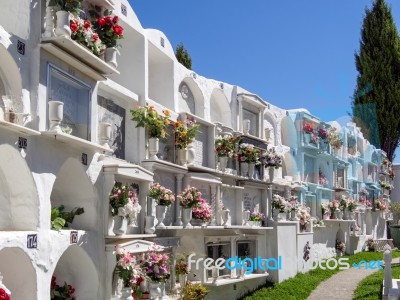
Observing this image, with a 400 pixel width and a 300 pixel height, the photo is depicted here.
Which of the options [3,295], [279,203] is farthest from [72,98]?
[279,203]

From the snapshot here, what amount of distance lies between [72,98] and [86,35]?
1.15 m

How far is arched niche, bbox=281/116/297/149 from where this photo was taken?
26094 millimetres

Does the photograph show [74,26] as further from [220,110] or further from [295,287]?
[295,287]

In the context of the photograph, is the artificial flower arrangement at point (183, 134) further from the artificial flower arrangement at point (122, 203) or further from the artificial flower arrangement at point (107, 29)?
the artificial flower arrangement at point (107, 29)

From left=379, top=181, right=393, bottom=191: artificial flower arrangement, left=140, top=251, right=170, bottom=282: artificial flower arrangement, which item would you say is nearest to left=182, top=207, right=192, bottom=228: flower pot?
left=140, top=251, right=170, bottom=282: artificial flower arrangement

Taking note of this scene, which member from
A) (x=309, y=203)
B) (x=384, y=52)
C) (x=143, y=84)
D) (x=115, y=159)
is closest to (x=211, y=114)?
(x=143, y=84)

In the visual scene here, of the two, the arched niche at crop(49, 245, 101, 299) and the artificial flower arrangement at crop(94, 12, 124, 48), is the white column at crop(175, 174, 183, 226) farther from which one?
the artificial flower arrangement at crop(94, 12, 124, 48)

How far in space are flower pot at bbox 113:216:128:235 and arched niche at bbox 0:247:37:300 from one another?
9.42ft

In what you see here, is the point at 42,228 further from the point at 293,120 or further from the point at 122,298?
the point at 293,120

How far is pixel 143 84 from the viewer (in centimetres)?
1485

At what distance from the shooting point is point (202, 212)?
642 inches

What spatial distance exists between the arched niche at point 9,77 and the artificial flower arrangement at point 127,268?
152 inches

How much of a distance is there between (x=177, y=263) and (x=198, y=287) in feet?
2.64

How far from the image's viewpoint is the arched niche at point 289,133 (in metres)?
26.1
